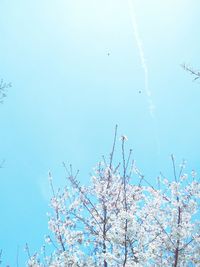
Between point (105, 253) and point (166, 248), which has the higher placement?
point (166, 248)

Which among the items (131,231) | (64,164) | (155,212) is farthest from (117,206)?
(131,231)

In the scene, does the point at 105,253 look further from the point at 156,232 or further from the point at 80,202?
the point at 80,202

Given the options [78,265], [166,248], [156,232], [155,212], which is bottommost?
[78,265]

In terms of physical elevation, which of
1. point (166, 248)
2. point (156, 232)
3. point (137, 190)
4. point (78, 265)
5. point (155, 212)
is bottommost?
point (78, 265)

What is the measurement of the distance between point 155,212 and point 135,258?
6.34ft

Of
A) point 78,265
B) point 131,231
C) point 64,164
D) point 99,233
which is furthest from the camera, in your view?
point 64,164

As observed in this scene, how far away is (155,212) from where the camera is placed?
28.4 feet

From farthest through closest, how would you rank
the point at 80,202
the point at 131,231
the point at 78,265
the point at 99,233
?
the point at 80,202, the point at 99,233, the point at 78,265, the point at 131,231

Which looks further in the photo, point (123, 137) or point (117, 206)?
point (117, 206)

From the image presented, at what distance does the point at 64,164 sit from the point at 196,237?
3102mm

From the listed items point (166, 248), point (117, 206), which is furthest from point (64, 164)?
point (166, 248)

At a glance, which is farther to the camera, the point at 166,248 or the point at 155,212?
the point at 155,212

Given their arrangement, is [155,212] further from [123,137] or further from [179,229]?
[123,137]

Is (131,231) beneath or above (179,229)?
beneath
